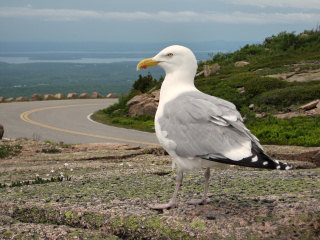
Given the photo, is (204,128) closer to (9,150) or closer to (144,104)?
(9,150)

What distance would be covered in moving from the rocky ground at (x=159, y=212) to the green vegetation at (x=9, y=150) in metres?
8.11

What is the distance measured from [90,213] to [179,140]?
2.24m

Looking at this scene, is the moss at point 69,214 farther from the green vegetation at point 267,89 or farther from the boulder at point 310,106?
the boulder at point 310,106

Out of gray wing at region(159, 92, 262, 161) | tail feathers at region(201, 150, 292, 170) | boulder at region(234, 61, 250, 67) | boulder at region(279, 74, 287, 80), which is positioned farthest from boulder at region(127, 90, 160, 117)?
tail feathers at region(201, 150, 292, 170)

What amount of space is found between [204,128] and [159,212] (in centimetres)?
187

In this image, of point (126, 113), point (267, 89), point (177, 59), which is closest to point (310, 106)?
point (267, 89)

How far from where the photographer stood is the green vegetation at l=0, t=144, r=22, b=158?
1815cm

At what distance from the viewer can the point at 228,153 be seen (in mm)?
5625

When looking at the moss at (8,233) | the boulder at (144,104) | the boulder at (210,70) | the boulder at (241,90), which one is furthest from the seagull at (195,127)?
the boulder at (210,70)

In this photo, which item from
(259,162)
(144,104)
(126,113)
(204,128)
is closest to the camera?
(259,162)

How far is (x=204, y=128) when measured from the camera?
594cm

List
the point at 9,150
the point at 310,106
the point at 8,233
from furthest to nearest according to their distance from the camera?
the point at 310,106, the point at 9,150, the point at 8,233

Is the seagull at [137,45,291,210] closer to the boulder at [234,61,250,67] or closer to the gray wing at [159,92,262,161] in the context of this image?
the gray wing at [159,92,262,161]

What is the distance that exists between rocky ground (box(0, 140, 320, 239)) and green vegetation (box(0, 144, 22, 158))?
8.11 m
